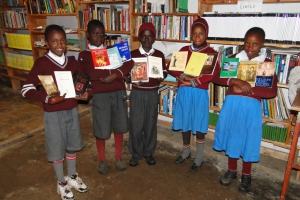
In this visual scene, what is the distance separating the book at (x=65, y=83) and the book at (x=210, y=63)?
122 cm

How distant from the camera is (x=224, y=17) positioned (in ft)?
8.38

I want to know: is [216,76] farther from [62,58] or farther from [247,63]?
[62,58]

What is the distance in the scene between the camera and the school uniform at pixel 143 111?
240 cm

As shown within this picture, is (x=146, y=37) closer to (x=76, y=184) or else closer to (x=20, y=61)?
(x=76, y=184)

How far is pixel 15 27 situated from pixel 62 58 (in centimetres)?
427

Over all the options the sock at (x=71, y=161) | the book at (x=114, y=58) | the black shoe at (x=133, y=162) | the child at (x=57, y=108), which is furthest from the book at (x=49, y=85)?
the black shoe at (x=133, y=162)

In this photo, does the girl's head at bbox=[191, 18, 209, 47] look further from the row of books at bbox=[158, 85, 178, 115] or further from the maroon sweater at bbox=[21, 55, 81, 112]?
the maroon sweater at bbox=[21, 55, 81, 112]

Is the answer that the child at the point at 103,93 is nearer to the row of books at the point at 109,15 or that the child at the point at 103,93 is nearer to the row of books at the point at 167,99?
the row of books at the point at 167,99

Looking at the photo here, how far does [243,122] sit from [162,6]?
73.5 inches

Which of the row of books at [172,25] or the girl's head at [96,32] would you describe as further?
the row of books at [172,25]

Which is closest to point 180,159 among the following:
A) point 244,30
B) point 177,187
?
point 177,187

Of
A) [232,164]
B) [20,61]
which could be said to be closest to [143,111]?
[232,164]

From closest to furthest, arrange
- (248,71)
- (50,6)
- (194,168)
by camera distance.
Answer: (248,71) → (194,168) → (50,6)

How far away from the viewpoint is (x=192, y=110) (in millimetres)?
2412
